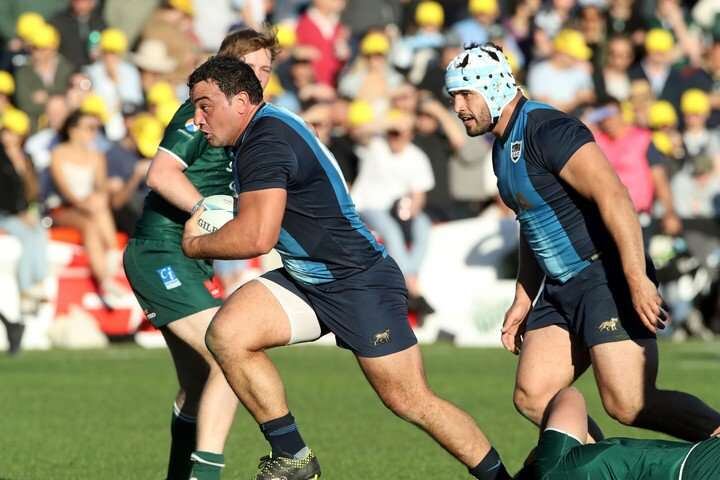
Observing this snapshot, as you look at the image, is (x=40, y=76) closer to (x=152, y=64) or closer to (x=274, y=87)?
(x=152, y=64)

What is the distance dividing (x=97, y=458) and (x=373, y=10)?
465 inches

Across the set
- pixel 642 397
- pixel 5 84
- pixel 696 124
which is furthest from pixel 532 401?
pixel 696 124

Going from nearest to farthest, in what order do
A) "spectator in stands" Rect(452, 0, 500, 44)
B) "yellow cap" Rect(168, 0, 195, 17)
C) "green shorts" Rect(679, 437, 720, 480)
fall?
1. "green shorts" Rect(679, 437, 720, 480)
2. "yellow cap" Rect(168, 0, 195, 17)
3. "spectator in stands" Rect(452, 0, 500, 44)

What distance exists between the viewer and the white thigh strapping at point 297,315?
765cm

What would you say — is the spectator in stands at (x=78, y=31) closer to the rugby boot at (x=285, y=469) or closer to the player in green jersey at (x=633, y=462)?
the rugby boot at (x=285, y=469)

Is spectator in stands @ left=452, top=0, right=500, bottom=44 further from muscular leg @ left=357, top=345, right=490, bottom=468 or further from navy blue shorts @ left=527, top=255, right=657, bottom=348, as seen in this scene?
muscular leg @ left=357, top=345, right=490, bottom=468

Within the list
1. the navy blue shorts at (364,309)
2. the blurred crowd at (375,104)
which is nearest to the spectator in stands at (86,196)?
the blurred crowd at (375,104)

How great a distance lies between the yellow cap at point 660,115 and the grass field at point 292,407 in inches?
139

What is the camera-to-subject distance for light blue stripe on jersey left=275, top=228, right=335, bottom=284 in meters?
7.68

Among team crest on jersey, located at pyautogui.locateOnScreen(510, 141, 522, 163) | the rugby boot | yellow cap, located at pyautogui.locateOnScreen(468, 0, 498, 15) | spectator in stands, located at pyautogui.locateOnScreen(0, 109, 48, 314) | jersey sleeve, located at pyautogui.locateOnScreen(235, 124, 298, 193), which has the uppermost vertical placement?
team crest on jersey, located at pyautogui.locateOnScreen(510, 141, 522, 163)

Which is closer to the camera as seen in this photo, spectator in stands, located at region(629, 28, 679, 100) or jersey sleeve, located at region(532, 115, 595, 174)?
jersey sleeve, located at region(532, 115, 595, 174)

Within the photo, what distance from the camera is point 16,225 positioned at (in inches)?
664

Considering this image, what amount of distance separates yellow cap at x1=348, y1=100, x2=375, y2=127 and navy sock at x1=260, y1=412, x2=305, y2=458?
10865mm

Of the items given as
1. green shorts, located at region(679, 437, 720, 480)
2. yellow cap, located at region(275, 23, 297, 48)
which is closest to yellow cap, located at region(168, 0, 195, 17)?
yellow cap, located at region(275, 23, 297, 48)
